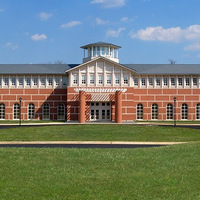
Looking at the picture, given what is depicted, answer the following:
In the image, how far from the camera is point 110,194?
35.6 ft

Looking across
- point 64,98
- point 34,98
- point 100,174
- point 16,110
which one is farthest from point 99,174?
point 16,110

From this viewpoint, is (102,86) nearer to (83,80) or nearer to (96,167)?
(83,80)

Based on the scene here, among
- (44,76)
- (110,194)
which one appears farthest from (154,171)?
(44,76)

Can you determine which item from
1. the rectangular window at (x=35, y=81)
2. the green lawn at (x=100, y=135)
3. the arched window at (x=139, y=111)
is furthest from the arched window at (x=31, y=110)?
the green lawn at (x=100, y=135)

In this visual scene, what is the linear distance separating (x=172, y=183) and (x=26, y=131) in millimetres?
23156

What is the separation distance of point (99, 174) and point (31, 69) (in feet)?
155

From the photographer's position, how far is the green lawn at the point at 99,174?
35.8ft

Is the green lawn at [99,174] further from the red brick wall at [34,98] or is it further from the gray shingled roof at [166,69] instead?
the gray shingled roof at [166,69]

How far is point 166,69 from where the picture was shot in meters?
58.6

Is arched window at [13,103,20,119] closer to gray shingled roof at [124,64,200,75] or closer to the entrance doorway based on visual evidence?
the entrance doorway

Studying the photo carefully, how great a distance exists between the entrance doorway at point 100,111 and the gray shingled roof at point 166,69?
7159 millimetres

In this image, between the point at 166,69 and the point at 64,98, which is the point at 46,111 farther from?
the point at 166,69

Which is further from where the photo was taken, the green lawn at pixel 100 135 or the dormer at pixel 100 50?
the dormer at pixel 100 50

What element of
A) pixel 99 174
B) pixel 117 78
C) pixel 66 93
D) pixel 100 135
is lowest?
pixel 100 135
